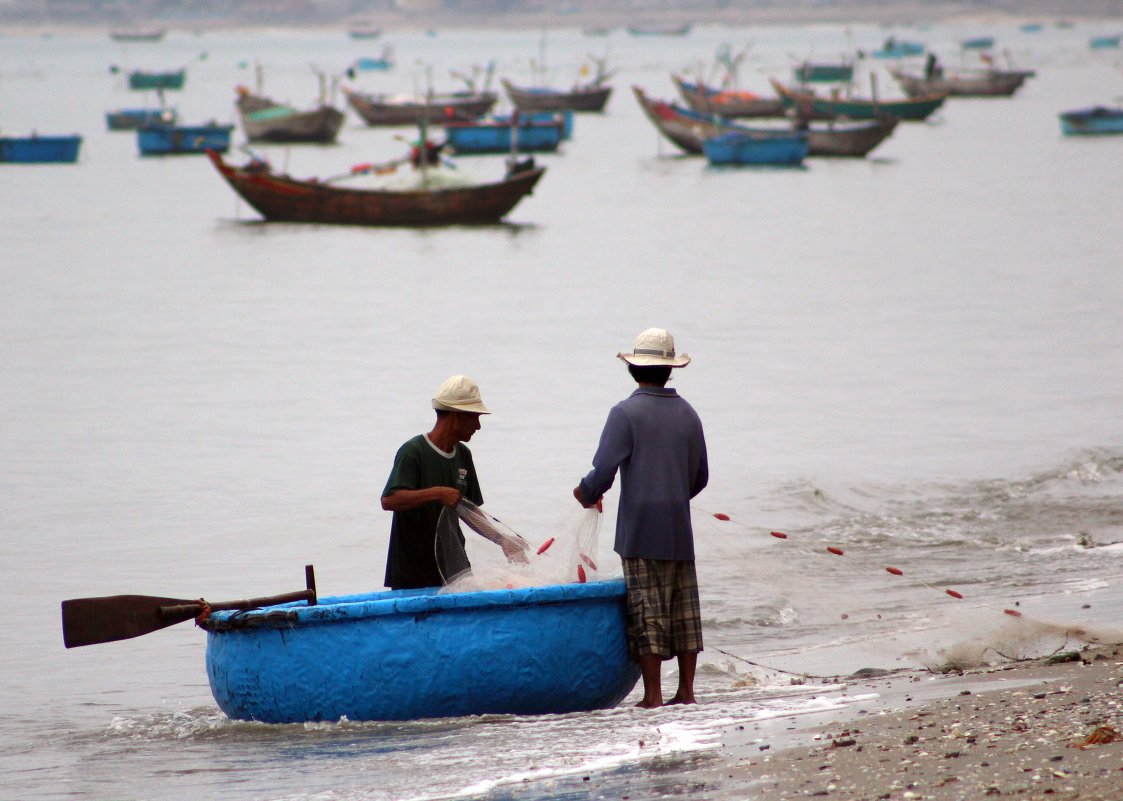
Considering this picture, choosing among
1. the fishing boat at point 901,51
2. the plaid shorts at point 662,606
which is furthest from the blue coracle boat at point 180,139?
the fishing boat at point 901,51

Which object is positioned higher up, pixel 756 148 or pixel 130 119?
pixel 130 119

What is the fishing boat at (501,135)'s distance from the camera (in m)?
47.8

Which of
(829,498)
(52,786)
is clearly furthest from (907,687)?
(829,498)

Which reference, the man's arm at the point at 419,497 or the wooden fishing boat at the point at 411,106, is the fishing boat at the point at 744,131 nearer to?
the wooden fishing boat at the point at 411,106

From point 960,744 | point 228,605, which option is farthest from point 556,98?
point 960,744

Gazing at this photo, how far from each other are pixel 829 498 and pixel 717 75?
107041 mm

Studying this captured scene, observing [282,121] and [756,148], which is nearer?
[756,148]

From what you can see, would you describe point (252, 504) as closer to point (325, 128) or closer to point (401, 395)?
point (401, 395)

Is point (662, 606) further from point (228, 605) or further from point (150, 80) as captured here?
point (150, 80)

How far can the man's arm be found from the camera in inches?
220

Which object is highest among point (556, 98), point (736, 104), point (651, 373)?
point (556, 98)

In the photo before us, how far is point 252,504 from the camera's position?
11609 mm

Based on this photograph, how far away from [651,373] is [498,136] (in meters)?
43.7

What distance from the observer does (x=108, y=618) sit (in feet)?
20.3
